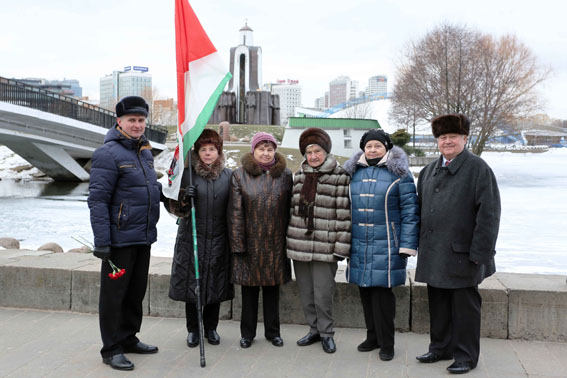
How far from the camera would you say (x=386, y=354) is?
404cm

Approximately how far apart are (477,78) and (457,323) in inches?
1213

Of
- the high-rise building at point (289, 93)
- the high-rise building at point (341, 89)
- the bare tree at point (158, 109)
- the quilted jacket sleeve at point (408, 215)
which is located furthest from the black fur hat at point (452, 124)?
→ the high-rise building at point (341, 89)

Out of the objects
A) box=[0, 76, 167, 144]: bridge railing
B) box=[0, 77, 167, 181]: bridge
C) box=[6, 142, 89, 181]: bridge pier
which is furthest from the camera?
box=[6, 142, 89, 181]: bridge pier

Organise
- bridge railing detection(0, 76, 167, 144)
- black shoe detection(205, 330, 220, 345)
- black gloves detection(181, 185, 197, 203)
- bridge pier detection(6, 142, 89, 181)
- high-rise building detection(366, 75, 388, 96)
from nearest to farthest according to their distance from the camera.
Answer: black gloves detection(181, 185, 197, 203) < black shoe detection(205, 330, 220, 345) < bridge railing detection(0, 76, 167, 144) < bridge pier detection(6, 142, 89, 181) < high-rise building detection(366, 75, 388, 96)

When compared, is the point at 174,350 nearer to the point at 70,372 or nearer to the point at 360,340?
the point at 70,372

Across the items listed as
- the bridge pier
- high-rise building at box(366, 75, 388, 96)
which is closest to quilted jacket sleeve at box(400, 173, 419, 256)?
the bridge pier

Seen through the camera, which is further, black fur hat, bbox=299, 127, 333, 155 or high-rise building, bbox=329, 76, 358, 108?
high-rise building, bbox=329, 76, 358, 108

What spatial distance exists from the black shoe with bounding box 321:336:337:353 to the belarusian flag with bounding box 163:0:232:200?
5.62 ft

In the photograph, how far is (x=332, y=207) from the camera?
13.7ft

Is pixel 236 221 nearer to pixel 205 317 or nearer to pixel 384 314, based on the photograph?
pixel 205 317

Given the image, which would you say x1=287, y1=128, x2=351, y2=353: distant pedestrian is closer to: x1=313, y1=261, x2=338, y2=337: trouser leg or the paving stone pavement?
x1=313, y1=261, x2=338, y2=337: trouser leg

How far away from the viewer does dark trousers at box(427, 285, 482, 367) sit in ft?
12.6

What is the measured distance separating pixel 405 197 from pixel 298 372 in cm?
156

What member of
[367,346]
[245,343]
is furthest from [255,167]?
[367,346]
